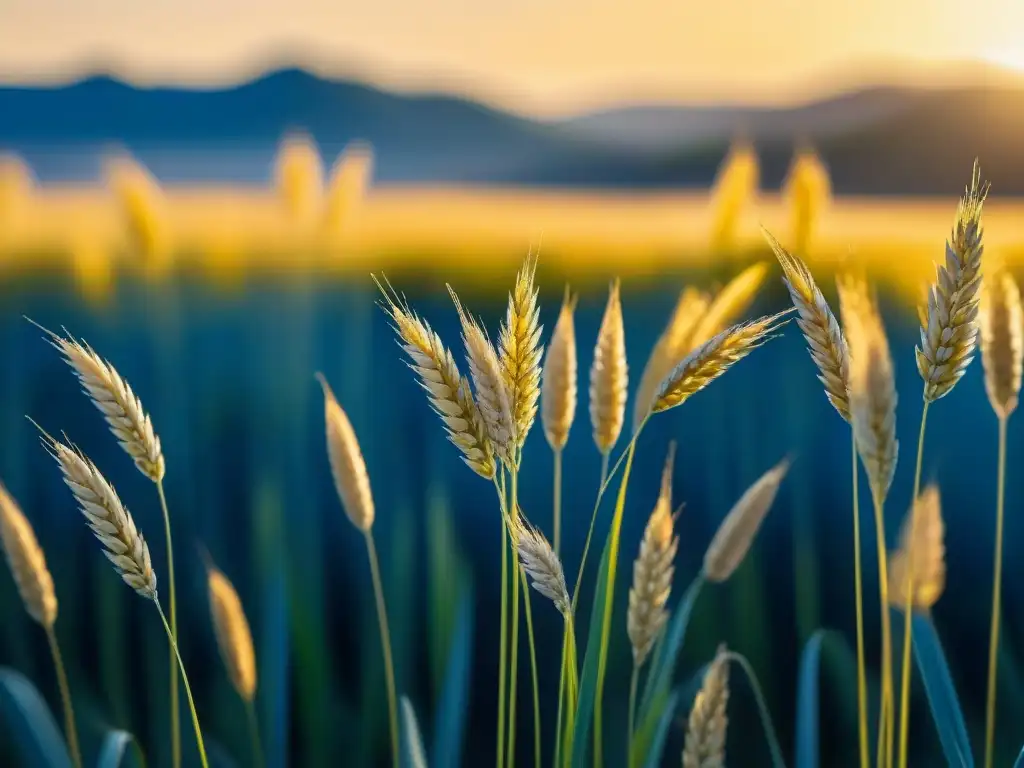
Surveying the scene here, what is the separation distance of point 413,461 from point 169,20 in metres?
0.43

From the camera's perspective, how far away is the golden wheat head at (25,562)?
69cm

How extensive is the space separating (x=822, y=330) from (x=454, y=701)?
0.40 metres

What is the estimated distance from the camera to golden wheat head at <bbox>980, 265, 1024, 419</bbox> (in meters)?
0.65

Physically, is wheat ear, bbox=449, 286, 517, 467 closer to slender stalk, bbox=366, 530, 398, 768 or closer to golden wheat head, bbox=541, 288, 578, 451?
golden wheat head, bbox=541, 288, 578, 451

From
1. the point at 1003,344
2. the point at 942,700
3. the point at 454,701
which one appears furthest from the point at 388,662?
the point at 1003,344

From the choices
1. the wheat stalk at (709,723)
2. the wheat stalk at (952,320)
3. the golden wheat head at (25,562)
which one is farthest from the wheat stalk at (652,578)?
the golden wheat head at (25,562)

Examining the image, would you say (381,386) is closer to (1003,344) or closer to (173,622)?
(173,622)

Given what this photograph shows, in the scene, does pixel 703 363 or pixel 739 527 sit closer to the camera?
pixel 703 363

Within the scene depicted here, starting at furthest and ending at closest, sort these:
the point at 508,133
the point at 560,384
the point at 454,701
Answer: the point at 508,133
the point at 454,701
the point at 560,384

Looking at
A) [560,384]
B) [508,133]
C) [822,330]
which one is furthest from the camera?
[508,133]

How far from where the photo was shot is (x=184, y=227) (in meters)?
0.83

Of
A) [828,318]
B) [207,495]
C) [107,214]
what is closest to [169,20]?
[107,214]

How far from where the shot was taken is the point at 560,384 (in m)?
0.61

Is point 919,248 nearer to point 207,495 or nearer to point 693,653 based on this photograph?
point 693,653
